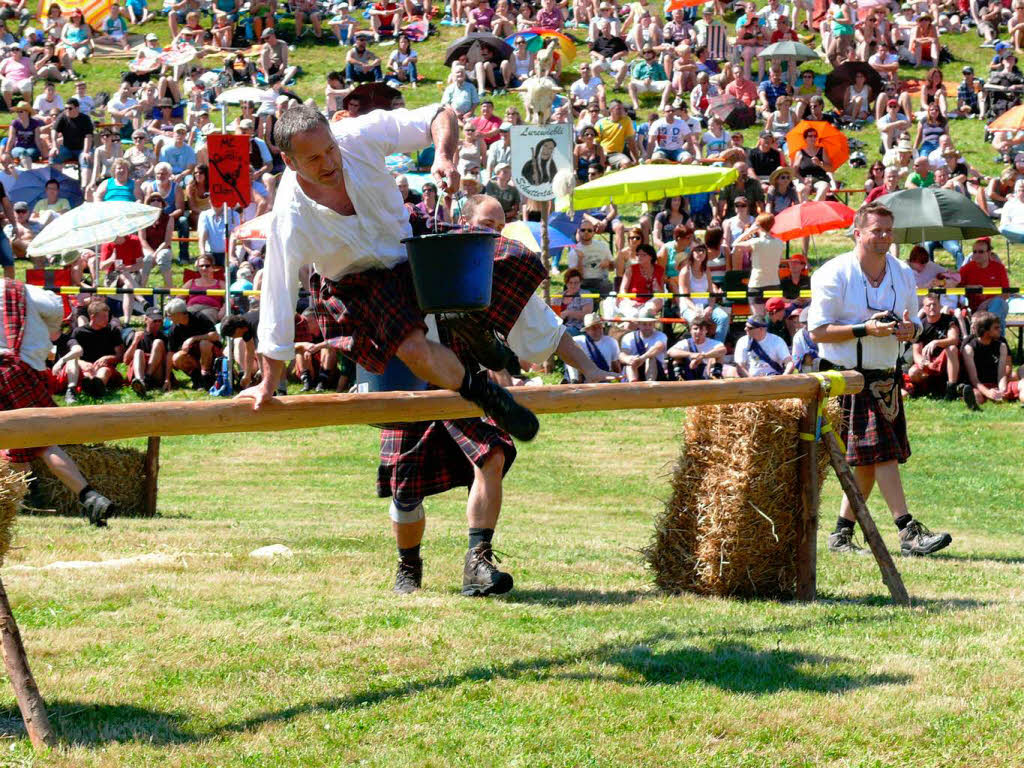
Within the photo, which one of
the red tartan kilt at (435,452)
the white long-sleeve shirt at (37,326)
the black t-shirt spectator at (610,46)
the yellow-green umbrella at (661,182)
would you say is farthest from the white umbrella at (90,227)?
the black t-shirt spectator at (610,46)

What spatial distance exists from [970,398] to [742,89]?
9.84 meters

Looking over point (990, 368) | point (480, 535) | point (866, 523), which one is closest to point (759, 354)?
point (990, 368)

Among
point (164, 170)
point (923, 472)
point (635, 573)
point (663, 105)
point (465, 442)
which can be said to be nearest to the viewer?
point (465, 442)

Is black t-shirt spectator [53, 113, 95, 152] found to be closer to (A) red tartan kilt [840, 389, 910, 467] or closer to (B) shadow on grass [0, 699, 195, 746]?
(A) red tartan kilt [840, 389, 910, 467]

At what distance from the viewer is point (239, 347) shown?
14.9m

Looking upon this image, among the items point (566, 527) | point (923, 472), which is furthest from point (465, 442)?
point (923, 472)

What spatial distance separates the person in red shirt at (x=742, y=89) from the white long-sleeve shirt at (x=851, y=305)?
606 inches

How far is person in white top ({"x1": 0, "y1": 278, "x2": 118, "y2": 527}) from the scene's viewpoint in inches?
306

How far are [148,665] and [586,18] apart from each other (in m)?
23.8

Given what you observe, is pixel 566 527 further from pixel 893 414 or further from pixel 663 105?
pixel 663 105

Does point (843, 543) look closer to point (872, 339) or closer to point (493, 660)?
point (872, 339)

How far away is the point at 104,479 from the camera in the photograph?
930cm

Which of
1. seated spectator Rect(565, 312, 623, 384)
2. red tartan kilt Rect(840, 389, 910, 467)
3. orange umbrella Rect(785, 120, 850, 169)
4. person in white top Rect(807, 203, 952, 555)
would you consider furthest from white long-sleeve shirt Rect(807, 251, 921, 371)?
orange umbrella Rect(785, 120, 850, 169)

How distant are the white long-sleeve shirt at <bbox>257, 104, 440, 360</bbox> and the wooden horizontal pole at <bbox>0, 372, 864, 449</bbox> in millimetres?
250
